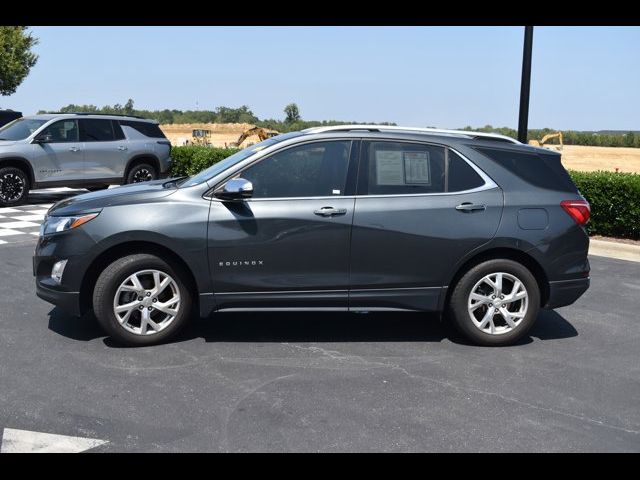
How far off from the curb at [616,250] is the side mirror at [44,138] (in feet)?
34.6

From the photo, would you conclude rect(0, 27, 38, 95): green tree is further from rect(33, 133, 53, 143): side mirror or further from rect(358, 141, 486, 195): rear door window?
rect(358, 141, 486, 195): rear door window

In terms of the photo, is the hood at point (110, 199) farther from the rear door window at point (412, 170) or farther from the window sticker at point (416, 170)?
the window sticker at point (416, 170)

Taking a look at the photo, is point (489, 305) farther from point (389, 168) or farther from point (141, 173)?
point (141, 173)

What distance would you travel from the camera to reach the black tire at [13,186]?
13633 mm

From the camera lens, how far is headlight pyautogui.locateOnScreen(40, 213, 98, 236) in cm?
543

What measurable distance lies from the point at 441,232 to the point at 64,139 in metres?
11.1

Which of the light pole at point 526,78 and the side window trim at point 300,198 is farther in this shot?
the light pole at point 526,78

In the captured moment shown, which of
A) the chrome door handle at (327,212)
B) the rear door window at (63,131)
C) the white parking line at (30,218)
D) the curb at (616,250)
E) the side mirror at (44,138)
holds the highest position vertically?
the rear door window at (63,131)

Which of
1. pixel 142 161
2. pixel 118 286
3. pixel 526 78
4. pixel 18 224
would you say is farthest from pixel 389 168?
pixel 142 161

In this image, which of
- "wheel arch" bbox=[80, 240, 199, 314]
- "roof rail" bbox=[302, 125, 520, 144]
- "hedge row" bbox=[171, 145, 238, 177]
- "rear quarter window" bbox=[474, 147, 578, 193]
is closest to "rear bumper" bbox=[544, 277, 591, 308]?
"rear quarter window" bbox=[474, 147, 578, 193]

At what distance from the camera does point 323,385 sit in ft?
15.7

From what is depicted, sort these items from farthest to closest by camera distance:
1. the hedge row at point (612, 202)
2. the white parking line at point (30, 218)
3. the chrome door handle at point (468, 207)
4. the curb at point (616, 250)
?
the white parking line at point (30, 218)
the hedge row at point (612, 202)
the curb at point (616, 250)
the chrome door handle at point (468, 207)

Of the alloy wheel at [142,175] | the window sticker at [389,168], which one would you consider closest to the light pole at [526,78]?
the window sticker at [389,168]

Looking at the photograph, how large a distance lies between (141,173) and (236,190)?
10.9 metres
